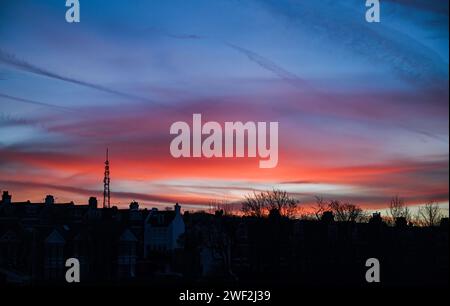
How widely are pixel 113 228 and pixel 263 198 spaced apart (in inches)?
521

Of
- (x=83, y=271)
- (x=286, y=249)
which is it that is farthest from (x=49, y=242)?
(x=286, y=249)

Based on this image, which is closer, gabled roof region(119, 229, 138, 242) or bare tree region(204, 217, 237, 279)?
gabled roof region(119, 229, 138, 242)

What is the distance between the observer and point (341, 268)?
114 feet

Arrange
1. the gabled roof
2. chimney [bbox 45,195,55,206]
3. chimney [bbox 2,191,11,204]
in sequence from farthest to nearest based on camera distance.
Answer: the gabled roof → chimney [bbox 2,191,11,204] → chimney [bbox 45,195,55,206]

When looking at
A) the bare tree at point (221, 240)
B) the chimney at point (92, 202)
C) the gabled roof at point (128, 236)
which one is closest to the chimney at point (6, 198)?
the chimney at point (92, 202)

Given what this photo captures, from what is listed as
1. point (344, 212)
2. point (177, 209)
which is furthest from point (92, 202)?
point (344, 212)

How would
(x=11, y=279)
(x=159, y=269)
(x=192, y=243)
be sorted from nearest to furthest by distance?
(x=11, y=279) < (x=159, y=269) < (x=192, y=243)

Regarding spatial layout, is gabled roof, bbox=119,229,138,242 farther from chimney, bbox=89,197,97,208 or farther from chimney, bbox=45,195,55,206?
chimney, bbox=45,195,55,206

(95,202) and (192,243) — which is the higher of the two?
(95,202)

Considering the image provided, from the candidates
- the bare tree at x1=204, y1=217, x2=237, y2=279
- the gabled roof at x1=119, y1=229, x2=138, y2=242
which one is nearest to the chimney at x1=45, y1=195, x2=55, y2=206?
the gabled roof at x1=119, y1=229, x2=138, y2=242

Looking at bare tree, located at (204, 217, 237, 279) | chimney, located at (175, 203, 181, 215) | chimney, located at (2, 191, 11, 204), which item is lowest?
bare tree, located at (204, 217, 237, 279)

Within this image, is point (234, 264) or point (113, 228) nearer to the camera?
point (113, 228)
